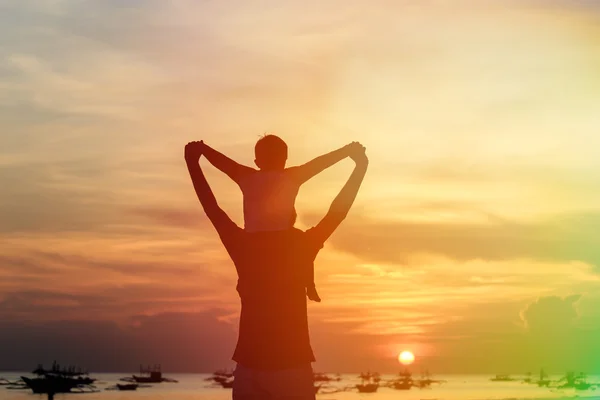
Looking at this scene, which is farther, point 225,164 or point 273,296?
point 225,164

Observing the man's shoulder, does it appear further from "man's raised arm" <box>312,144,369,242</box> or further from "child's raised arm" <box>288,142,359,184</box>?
"child's raised arm" <box>288,142,359,184</box>

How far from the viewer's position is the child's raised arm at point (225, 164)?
2877 millimetres

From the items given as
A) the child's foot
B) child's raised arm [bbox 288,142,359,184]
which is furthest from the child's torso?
the child's foot

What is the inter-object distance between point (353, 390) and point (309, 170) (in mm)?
148391

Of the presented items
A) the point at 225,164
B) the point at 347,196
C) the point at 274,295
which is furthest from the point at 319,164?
the point at 274,295

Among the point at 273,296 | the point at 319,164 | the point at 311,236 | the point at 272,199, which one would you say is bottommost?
the point at 273,296

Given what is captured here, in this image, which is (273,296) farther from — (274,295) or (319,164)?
(319,164)

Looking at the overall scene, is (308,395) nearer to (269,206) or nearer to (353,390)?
(269,206)

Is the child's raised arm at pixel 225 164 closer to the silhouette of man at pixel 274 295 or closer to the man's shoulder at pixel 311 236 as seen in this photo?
the silhouette of man at pixel 274 295

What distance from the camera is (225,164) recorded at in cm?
291

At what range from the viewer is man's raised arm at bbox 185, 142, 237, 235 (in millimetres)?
2881

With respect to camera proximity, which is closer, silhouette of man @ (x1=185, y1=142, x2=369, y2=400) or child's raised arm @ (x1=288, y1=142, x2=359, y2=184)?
silhouette of man @ (x1=185, y1=142, x2=369, y2=400)

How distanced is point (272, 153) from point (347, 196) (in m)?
0.29

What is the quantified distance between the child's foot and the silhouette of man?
0.6 inches
